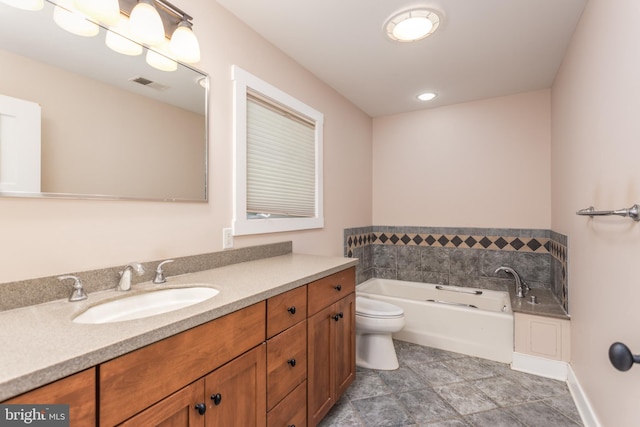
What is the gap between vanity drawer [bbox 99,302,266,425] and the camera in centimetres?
72

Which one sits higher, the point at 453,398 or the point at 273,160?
the point at 273,160

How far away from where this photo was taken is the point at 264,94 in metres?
1.99

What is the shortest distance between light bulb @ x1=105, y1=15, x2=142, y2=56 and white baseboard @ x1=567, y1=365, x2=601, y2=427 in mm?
2879

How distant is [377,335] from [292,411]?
3.79 ft

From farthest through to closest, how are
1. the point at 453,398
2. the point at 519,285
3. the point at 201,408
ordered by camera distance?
the point at 519,285 → the point at 453,398 → the point at 201,408

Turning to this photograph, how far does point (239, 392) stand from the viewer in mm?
1073

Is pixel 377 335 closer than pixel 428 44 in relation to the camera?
No

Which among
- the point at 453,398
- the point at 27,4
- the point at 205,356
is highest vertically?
the point at 27,4

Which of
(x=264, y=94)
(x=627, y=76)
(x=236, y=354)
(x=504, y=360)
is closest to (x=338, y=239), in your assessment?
(x=264, y=94)

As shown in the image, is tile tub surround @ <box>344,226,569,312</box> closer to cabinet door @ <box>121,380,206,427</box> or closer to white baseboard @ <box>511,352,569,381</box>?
white baseboard @ <box>511,352,569,381</box>

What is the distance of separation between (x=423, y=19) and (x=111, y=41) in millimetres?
1653

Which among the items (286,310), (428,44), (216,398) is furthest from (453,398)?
(428,44)

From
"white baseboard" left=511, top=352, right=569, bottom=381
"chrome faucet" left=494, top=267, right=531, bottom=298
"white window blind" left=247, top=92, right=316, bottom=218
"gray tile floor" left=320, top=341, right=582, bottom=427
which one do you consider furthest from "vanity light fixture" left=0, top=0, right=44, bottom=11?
"chrome faucet" left=494, top=267, right=531, bottom=298

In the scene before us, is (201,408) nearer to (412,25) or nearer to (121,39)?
(121,39)
